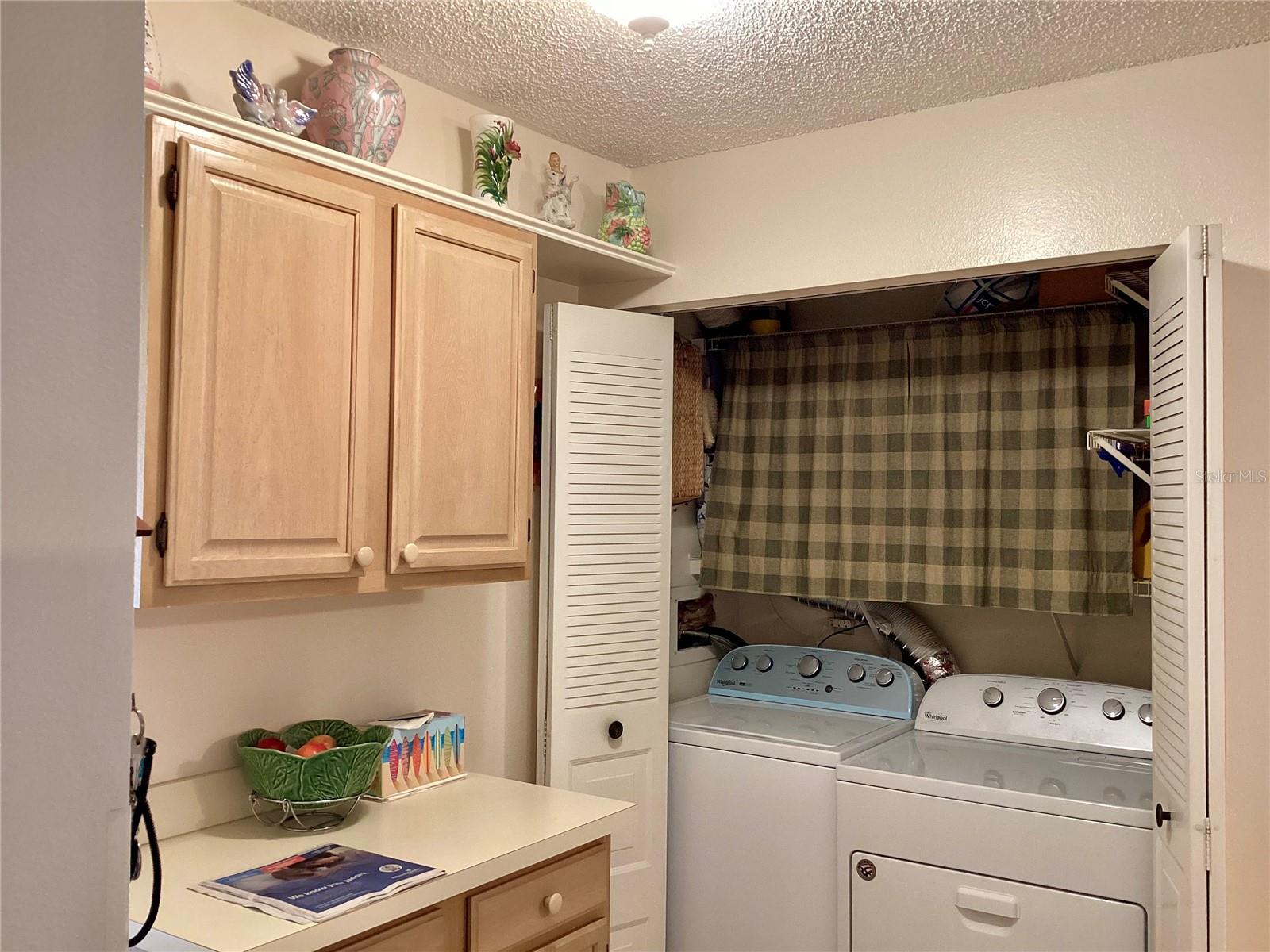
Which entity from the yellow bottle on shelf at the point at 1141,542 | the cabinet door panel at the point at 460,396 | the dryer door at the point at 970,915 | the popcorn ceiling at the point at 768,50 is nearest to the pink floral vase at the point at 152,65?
the popcorn ceiling at the point at 768,50

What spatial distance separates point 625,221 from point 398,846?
5.88 feet

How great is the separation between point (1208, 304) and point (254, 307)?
5.84 ft

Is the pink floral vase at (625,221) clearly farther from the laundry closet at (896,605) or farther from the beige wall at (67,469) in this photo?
the beige wall at (67,469)

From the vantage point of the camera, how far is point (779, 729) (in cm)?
307

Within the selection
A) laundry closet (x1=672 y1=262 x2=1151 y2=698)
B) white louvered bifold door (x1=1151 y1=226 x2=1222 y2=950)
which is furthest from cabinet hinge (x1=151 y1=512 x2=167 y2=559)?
laundry closet (x1=672 y1=262 x2=1151 y2=698)

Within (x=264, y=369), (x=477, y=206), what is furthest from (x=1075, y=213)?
(x=264, y=369)

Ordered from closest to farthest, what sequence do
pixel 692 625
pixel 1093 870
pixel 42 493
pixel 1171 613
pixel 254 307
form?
1. pixel 42 493
2. pixel 254 307
3. pixel 1171 613
4. pixel 1093 870
5. pixel 692 625

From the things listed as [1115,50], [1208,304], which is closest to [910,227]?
[1115,50]

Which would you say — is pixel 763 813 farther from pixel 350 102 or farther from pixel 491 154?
pixel 350 102

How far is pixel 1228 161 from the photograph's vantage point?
86.8 inches

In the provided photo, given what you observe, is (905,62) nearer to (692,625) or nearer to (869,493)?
(869,493)

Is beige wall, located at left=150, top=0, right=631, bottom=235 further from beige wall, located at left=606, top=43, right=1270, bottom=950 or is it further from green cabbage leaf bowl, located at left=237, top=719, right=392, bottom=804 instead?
green cabbage leaf bowl, located at left=237, top=719, right=392, bottom=804

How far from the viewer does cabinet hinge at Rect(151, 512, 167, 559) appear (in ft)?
5.45

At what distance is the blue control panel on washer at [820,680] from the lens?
3.34m
